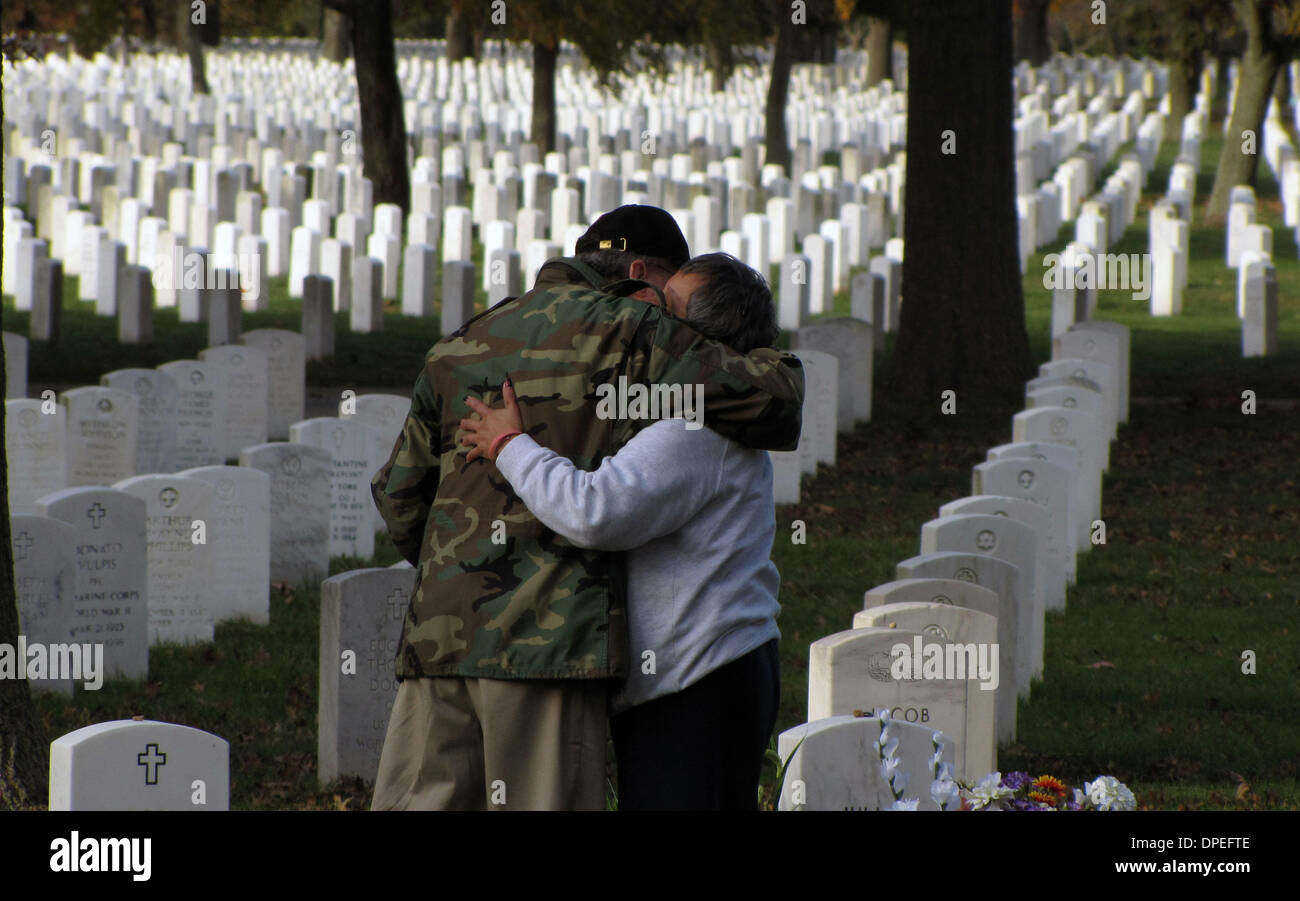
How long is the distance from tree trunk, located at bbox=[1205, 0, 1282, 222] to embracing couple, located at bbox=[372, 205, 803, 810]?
24378mm

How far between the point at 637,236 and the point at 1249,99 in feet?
81.8

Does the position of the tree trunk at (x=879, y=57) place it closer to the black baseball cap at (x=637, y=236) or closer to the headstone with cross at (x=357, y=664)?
the headstone with cross at (x=357, y=664)

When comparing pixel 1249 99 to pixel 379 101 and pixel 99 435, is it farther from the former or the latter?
pixel 99 435

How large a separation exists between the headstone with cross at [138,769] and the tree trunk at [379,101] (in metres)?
21.4

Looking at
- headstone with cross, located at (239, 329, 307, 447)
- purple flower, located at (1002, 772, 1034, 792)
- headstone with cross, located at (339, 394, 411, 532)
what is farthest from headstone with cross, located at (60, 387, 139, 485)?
purple flower, located at (1002, 772, 1034, 792)

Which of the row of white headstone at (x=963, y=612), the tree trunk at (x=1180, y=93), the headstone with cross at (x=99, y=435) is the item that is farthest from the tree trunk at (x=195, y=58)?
the headstone with cross at (x=99, y=435)

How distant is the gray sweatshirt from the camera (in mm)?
3686

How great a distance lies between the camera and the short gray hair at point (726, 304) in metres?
3.87

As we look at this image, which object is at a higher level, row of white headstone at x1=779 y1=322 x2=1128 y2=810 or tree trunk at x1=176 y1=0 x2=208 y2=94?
tree trunk at x1=176 y1=0 x2=208 y2=94

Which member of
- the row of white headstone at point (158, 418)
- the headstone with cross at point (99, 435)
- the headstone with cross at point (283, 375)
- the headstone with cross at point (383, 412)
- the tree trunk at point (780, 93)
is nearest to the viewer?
the row of white headstone at point (158, 418)

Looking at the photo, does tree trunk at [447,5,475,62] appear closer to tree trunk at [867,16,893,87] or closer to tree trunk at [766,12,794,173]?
tree trunk at [867,16,893,87]

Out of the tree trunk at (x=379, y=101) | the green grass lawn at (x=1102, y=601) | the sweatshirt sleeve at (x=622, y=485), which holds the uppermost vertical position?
the tree trunk at (x=379, y=101)

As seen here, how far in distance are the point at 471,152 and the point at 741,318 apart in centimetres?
2785
